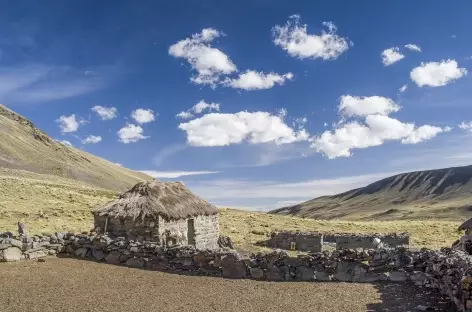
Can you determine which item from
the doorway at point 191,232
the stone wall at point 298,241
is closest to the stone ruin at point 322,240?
the stone wall at point 298,241

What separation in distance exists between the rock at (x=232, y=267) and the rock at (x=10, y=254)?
7.48 meters

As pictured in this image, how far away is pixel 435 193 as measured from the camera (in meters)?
143

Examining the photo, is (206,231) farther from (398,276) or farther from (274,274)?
(398,276)

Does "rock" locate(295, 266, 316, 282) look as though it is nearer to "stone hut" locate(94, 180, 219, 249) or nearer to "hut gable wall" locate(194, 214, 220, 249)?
"stone hut" locate(94, 180, 219, 249)

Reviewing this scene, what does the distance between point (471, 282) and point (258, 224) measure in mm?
33834

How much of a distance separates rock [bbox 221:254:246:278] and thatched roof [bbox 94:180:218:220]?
734cm

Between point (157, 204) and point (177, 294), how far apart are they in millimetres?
9645

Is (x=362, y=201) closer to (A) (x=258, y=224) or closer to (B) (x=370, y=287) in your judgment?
(A) (x=258, y=224)

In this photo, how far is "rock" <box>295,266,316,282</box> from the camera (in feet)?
40.2

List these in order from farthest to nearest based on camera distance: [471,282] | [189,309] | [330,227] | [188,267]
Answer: [330,227], [188,267], [189,309], [471,282]

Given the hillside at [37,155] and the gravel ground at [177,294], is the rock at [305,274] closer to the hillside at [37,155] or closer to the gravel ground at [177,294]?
the gravel ground at [177,294]

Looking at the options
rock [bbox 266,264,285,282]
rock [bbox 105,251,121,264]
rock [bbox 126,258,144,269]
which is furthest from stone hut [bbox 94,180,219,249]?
rock [bbox 266,264,285,282]

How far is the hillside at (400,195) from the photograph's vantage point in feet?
426

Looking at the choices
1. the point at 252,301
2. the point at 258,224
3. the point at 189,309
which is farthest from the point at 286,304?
the point at 258,224
